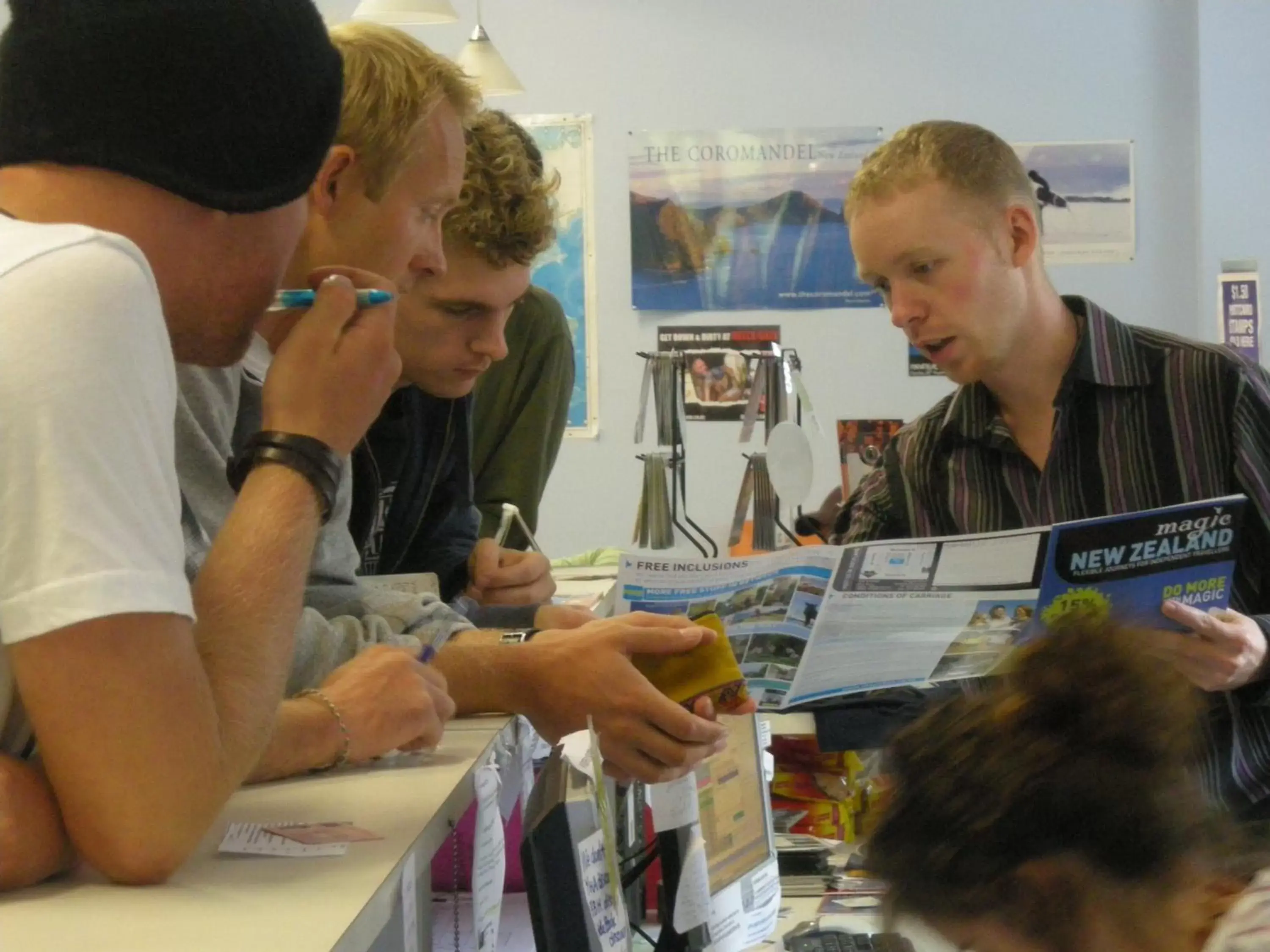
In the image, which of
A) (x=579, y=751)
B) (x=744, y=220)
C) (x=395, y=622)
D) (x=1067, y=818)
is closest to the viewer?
(x=1067, y=818)

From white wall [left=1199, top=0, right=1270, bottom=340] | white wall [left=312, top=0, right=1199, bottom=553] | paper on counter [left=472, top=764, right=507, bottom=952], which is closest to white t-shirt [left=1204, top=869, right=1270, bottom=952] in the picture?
paper on counter [left=472, top=764, right=507, bottom=952]

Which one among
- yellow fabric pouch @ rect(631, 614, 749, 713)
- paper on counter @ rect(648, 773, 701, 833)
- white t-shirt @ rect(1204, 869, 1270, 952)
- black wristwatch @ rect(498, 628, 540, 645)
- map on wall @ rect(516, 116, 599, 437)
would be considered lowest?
paper on counter @ rect(648, 773, 701, 833)

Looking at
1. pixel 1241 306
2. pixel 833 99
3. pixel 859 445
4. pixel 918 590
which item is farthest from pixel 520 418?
pixel 1241 306

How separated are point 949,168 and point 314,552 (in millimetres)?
1025

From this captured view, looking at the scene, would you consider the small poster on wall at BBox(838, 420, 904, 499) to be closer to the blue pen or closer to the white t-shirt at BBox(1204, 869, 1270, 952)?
the blue pen

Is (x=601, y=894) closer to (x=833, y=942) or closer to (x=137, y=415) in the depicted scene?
(x=137, y=415)

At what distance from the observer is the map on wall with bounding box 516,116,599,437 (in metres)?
5.04

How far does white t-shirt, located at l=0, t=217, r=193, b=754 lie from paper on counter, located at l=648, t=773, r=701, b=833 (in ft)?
2.27

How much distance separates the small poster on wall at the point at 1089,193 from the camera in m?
4.91

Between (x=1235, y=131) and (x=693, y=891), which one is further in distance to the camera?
(x=1235, y=131)

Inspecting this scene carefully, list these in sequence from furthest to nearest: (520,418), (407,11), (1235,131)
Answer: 1. (1235,131)
2. (407,11)
3. (520,418)

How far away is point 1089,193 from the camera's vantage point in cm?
491

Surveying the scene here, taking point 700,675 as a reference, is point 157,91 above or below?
above

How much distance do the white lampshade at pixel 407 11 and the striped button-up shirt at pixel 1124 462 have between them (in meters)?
1.89
